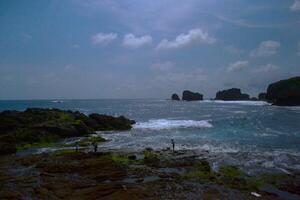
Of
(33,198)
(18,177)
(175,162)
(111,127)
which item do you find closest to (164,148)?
(175,162)

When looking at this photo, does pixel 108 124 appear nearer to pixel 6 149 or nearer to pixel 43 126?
pixel 43 126

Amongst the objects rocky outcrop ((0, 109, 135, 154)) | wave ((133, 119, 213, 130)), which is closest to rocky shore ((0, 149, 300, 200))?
rocky outcrop ((0, 109, 135, 154))

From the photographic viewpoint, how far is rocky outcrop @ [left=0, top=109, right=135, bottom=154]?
48094mm

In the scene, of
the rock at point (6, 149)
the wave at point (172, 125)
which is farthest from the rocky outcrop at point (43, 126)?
the wave at point (172, 125)

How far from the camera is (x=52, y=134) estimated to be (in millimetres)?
53312

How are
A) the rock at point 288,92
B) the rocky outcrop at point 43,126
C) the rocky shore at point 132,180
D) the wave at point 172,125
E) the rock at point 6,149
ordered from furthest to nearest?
the rock at point 288,92
the wave at point 172,125
the rocky outcrop at point 43,126
the rock at point 6,149
the rocky shore at point 132,180

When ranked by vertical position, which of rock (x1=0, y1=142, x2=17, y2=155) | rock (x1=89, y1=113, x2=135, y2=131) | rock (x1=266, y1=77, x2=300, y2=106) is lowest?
rock (x1=0, y1=142, x2=17, y2=155)

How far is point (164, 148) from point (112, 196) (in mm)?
21489

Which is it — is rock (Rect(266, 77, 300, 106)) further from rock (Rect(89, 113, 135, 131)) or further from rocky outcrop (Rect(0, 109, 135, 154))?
rock (Rect(89, 113, 135, 131))

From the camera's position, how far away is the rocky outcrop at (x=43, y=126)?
48094 mm

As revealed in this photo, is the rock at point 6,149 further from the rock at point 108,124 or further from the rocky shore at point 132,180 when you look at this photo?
the rock at point 108,124

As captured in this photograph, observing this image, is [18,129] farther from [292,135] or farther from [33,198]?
[292,135]

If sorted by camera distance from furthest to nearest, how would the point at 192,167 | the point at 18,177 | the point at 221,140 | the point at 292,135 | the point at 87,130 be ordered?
the point at 87,130 → the point at 292,135 → the point at 221,140 → the point at 192,167 → the point at 18,177

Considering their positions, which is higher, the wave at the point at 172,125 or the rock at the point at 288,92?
the rock at the point at 288,92
